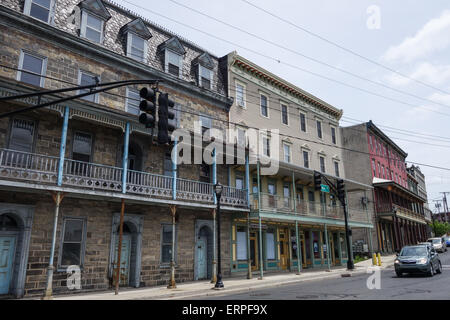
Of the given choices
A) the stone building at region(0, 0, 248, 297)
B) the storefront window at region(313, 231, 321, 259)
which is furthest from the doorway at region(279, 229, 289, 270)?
the stone building at region(0, 0, 248, 297)

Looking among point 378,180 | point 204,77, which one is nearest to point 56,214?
point 204,77

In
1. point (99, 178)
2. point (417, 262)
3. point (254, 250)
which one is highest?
point (99, 178)

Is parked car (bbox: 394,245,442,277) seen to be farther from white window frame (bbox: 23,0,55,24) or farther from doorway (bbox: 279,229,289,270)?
white window frame (bbox: 23,0,55,24)

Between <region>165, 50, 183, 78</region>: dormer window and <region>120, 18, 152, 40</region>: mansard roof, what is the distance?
154 cm

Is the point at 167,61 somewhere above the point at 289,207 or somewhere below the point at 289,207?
above

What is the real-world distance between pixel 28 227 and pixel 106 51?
8.52 meters

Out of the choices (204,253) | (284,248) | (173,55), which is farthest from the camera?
(284,248)

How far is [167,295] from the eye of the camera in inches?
479

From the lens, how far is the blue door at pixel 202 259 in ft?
60.6

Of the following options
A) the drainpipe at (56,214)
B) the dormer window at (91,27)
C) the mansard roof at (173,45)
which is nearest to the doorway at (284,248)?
the mansard roof at (173,45)

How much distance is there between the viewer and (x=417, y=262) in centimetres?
1564

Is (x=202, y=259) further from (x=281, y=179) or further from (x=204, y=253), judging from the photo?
(x=281, y=179)

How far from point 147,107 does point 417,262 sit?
47.6 ft

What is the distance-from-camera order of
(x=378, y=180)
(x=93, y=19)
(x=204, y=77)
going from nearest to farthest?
1. (x=93, y=19)
2. (x=204, y=77)
3. (x=378, y=180)
